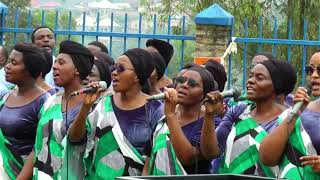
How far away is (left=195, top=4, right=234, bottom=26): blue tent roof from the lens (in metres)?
11.7

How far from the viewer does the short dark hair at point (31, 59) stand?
29.4ft

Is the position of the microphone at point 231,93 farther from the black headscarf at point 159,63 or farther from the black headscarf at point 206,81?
the black headscarf at point 159,63

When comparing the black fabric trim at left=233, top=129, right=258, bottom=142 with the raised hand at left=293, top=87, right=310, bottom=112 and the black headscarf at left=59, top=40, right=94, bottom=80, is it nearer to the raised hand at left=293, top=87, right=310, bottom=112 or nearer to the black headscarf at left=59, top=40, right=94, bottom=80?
the raised hand at left=293, top=87, right=310, bottom=112

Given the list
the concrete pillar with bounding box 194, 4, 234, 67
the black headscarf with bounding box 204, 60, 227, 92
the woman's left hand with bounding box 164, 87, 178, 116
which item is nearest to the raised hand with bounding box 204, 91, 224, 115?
the woman's left hand with bounding box 164, 87, 178, 116

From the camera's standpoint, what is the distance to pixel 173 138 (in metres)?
7.68

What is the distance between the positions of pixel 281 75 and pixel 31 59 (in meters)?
2.17

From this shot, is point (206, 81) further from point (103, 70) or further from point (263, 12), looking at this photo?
point (263, 12)

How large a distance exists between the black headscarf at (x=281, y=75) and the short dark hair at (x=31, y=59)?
201 cm

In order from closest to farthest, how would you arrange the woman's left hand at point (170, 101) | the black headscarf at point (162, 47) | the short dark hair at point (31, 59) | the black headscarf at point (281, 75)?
the woman's left hand at point (170, 101) → the black headscarf at point (281, 75) → the short dark hair at point (31, 59) → the black headscarf at point (162, 47)

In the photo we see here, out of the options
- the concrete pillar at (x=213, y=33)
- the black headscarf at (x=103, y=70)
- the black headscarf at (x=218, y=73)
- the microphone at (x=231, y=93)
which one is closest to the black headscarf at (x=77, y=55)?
the black headscarf at (x=103, y=70)

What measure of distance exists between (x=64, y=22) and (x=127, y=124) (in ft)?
25.7

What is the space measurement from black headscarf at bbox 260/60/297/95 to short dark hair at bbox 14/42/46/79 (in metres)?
2.01

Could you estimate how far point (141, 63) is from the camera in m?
8.34

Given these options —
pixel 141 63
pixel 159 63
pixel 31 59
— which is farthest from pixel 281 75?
pixel 31 59
